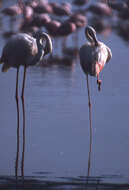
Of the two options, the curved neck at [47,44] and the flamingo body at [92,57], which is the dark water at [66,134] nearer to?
the flamingo body at [92,57]

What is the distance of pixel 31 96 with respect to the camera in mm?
8750

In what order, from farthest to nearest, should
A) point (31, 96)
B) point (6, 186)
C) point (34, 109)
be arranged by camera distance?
point (31, 96) < point (34, 109) < point (6, 186)

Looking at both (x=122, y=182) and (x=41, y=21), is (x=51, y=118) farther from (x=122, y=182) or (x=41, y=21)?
(x=41, y=21)

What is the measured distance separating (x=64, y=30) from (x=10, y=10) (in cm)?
450

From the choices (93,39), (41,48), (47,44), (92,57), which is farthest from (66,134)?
(47,44)

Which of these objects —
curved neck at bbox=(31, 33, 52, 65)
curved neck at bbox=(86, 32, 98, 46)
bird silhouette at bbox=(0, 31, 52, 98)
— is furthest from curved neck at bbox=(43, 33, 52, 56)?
curved neck at bbox=(86, 32, 98, 46)

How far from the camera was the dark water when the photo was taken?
5238 mm

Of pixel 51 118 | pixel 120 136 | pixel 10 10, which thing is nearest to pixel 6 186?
pixel 120 136

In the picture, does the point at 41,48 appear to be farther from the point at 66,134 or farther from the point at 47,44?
the point at 66,134

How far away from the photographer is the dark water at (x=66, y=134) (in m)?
5.24

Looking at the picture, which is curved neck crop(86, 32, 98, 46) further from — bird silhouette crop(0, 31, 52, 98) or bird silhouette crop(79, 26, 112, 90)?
bird silhouette crop(0, 31, 52, 98)

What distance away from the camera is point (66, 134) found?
6.67 metres

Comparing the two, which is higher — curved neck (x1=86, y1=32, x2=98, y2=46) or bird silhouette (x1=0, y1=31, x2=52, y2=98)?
curved neck (x1=86, y1=32, x2=98, y2=46)

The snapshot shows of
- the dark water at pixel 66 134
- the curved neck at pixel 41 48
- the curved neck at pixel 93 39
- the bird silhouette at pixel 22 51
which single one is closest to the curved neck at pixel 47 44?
the curved neck at pixel 41 48
